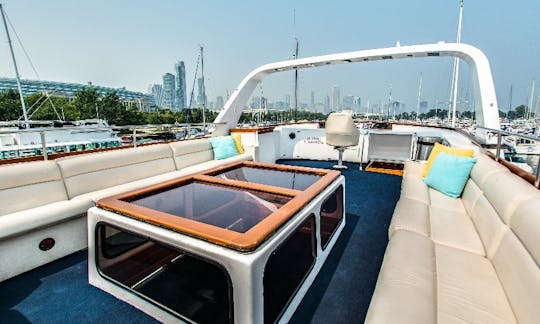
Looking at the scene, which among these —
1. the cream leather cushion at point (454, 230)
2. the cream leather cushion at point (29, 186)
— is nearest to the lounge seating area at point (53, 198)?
the cream leather cushion at point (29, 186)

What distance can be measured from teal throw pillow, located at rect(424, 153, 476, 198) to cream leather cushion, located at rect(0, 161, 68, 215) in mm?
3633

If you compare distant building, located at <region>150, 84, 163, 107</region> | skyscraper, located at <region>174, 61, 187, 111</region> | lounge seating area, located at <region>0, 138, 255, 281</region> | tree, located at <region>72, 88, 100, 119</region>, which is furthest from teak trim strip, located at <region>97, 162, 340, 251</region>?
distant building, located at <region>150, 84, 163, 107</region>

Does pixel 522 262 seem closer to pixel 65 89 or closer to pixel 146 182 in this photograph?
pixel 146 182

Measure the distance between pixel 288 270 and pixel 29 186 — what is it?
2266mm

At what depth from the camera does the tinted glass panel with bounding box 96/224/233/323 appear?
5.18 ft

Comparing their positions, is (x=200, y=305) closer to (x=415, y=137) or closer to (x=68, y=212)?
(x=68, y=212)

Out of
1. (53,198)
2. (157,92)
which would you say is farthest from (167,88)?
(53,198)

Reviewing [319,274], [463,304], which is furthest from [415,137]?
[463,304]

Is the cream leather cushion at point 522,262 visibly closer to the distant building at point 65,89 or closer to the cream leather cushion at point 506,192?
the cream leather cushion at point 506,192

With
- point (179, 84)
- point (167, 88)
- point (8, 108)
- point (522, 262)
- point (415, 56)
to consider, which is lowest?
point (522, 262)

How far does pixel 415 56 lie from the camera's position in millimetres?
4762

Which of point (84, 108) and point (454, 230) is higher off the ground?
point (84, 108)

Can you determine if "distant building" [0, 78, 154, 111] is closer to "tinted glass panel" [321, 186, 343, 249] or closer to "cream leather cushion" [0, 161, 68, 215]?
"cream leather cushion" [0, 161, 68, 215]

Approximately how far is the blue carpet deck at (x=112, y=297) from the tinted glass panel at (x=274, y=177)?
2.15 ft
